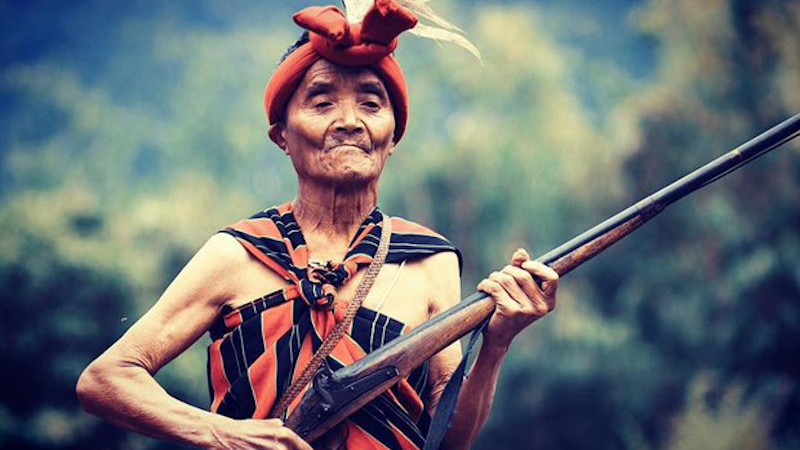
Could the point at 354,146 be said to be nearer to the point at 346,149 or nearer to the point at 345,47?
the point at 346,149

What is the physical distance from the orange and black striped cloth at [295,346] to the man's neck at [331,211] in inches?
3.8

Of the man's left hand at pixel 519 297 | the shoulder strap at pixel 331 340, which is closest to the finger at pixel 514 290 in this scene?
the man's left hand at pixel 519 297

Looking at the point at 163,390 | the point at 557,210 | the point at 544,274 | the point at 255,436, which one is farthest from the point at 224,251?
the point at 557,210

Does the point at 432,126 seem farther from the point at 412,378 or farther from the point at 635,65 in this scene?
the point at 412,378

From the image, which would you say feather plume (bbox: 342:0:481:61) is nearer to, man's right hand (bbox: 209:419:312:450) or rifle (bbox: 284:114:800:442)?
rifle (bbox: 284:114:800:442)

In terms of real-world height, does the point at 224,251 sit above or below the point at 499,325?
above

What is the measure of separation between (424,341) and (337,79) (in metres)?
0.80

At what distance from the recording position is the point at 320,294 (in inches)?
127

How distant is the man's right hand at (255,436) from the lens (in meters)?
3.07

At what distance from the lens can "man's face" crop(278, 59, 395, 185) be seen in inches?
130

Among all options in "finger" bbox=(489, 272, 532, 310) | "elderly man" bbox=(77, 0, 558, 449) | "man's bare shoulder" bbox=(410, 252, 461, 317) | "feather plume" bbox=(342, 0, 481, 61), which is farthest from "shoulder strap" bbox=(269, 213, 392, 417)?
"feather plume" bbox=(342, 0, 481, 61)

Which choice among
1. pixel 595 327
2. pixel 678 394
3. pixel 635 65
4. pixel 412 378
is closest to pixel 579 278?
pixel 595 327

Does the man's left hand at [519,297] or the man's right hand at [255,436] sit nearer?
the man's right hand at [255,436]

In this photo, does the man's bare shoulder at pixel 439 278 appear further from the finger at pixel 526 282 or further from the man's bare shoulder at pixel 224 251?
the man's bare shoulder at pixel 224 251
